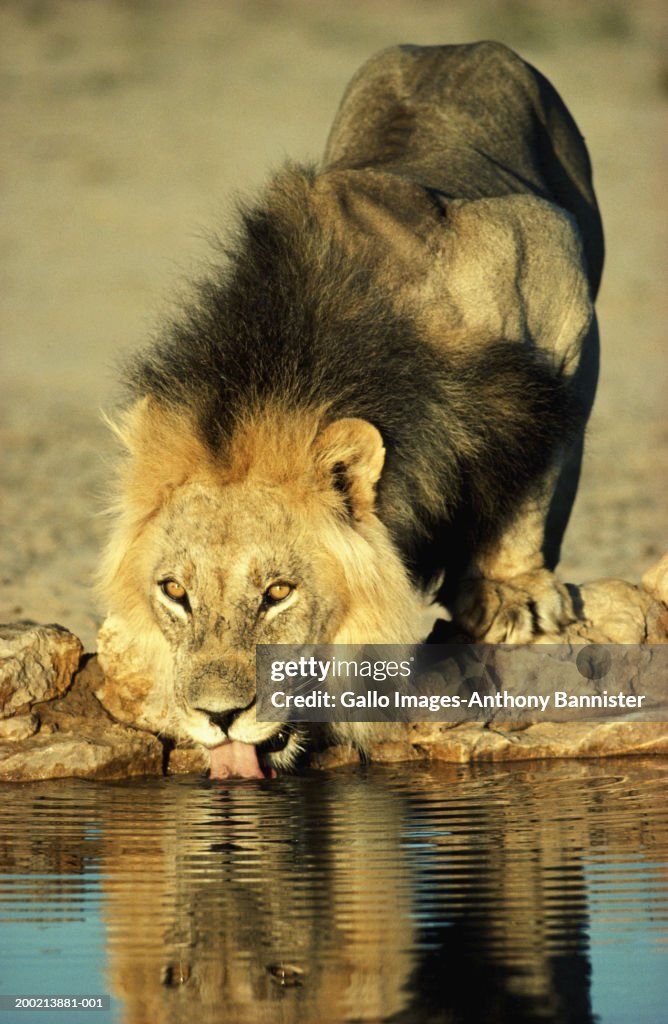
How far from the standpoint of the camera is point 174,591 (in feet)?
17.1

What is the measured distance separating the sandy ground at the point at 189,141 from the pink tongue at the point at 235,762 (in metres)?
8.47

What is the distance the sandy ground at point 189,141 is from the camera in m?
16.3

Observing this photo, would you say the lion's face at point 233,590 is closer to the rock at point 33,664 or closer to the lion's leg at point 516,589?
the rock at point 33,664

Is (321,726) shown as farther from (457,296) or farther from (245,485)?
(457,296)

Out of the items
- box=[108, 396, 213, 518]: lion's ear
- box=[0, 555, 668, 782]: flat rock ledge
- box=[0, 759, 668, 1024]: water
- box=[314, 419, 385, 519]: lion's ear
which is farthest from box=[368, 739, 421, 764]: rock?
box=[108, 396, 213, 518]: lion's ear

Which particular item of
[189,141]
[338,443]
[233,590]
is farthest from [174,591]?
[189,141]

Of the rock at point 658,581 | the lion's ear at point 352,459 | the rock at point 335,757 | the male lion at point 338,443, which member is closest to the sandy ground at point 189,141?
the rock at point 658,581

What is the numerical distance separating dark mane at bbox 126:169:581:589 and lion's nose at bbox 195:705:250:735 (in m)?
0.79

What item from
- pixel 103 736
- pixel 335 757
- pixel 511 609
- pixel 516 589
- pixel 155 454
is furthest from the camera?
pixel 516 589

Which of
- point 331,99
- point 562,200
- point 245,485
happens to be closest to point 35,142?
point 331,99

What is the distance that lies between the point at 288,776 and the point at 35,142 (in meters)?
16.6

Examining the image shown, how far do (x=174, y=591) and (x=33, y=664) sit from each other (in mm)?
816

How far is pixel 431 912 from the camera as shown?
3803 mm

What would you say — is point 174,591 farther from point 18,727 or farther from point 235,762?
point 18,727
